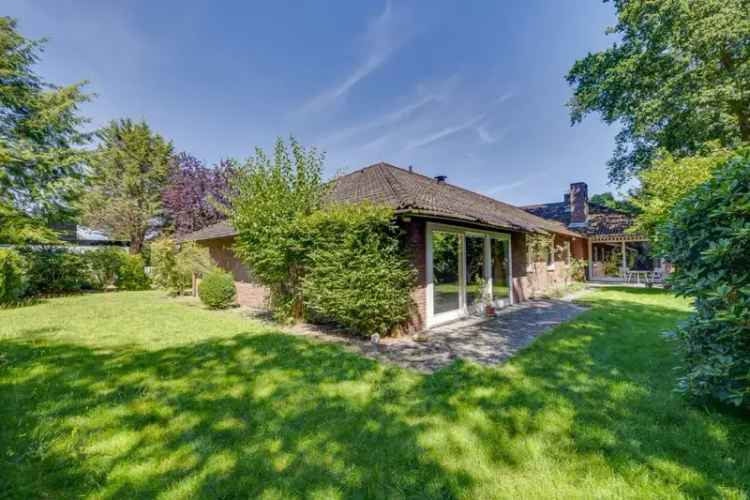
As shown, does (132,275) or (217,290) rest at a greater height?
(132,275)

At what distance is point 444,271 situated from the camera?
29.4 ft

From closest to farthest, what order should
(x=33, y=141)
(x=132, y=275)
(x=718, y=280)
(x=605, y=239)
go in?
(x=718, y=280) < (x=33, y=141) < (x=132, y=275) < (x=605, y=239)

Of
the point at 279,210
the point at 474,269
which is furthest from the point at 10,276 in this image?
the point at 474,269

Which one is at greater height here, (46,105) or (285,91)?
(46,105)

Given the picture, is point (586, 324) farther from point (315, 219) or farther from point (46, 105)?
point (46, 105)

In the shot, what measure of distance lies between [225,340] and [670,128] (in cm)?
2256

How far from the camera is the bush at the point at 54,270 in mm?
15391

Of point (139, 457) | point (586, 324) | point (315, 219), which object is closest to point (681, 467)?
point (139, 457)

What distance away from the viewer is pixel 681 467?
2746 millimetres

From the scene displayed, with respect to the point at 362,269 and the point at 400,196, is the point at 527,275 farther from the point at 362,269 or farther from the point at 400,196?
the point at 362,269

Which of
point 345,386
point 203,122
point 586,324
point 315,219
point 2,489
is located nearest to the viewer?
point 2,489

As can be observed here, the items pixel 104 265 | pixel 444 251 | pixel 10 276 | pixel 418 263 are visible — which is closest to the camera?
pixel 418 263

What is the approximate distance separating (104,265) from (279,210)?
17444mm

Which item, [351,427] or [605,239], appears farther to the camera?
[605,239]
